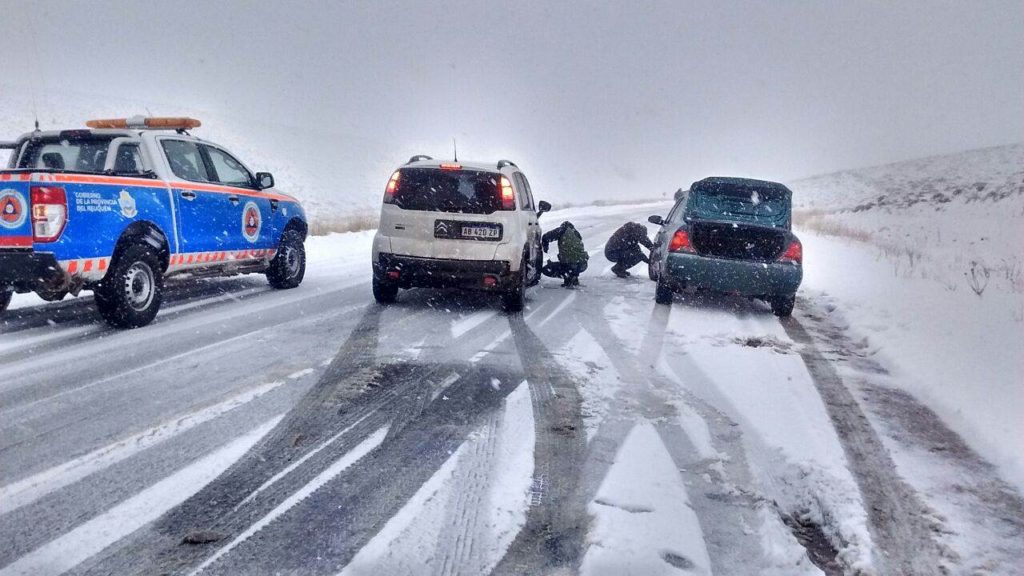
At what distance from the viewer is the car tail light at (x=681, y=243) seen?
8820 millimetres

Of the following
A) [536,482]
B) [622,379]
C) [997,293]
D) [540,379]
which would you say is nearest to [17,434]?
[536,482]

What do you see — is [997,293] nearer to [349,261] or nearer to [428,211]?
[428,211]

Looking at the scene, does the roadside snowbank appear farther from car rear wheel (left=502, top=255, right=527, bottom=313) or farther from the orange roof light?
the orange roof light

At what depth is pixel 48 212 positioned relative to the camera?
19.0ft

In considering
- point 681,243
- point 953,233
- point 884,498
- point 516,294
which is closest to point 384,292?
point 516,294

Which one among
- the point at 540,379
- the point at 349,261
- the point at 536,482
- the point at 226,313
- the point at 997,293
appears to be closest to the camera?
the point at 536,482

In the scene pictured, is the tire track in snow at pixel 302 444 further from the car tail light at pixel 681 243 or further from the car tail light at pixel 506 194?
the car tail light at pixel 681 243

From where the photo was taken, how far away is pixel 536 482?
3.41 meters

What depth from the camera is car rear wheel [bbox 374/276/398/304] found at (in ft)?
27.0

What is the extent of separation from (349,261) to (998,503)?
11.4 metres

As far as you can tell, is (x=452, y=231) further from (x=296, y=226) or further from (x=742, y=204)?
(x=742, y=204)

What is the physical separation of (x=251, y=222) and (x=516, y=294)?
382 cm

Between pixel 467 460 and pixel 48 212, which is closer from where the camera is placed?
pixel 467 460

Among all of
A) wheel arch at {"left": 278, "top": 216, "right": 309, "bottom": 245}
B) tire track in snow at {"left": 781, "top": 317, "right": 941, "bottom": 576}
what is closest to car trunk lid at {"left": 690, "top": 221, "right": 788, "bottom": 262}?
tire track in snow at {"left": 781, "top": 317, "right": 941, "bottom": 576}
